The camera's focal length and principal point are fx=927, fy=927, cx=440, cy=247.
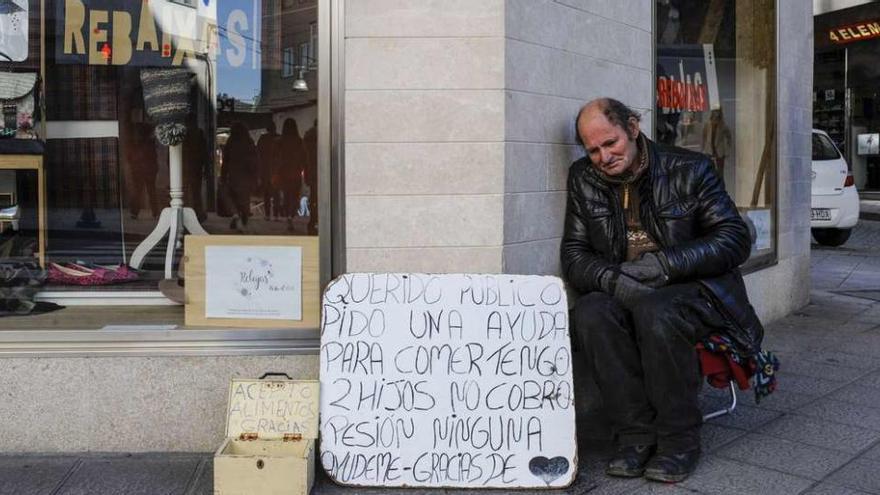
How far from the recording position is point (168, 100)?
15.4ft

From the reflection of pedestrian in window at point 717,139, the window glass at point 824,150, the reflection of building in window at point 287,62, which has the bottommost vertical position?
the reflection of pedestrian in window at point 717,139

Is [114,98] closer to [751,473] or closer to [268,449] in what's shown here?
[268,449]

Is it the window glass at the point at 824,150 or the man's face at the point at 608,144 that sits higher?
the window glass at the point at 824,150

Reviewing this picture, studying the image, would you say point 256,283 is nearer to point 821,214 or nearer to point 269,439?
point 269,439

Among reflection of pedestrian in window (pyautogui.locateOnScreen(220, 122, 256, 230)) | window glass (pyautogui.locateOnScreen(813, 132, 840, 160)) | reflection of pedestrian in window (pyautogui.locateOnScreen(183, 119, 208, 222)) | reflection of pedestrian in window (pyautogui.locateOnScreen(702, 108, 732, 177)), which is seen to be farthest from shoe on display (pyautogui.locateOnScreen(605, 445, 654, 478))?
window glass (pyautogui.locateOnScreen(813, 132, 840, 160))

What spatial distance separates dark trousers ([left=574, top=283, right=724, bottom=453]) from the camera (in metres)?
3.74

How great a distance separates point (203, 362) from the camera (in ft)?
13.4

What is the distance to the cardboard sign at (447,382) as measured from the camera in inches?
145

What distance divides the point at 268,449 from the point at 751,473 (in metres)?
1.96

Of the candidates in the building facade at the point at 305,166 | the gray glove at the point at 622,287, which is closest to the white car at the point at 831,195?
the building facade at the point at 305,166

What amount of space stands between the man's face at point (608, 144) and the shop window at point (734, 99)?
6.23 ft

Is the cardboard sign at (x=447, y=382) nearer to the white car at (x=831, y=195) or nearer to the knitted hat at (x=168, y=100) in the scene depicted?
the knitted hat at (x=168, y=100)

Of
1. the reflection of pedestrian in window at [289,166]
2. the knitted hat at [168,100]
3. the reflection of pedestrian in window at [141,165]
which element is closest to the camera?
the reflection of pedestrian in window at [289,166]

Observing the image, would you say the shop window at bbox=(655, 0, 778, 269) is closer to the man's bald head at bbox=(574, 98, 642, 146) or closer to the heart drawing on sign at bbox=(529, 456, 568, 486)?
the man's bald head at bbox=(574, 98, 642, 146)
